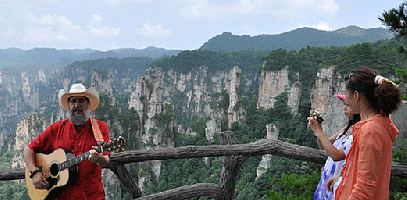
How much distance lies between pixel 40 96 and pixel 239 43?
83.4 meters

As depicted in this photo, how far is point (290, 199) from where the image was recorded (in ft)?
10.2

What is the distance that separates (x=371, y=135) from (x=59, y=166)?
1914 mm

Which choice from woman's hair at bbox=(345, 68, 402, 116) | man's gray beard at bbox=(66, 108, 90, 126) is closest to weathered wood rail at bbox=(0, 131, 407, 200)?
man's gray beard at bbox=(66, 108, 90, 126)

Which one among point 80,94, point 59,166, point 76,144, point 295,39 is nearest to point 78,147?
point 76,144

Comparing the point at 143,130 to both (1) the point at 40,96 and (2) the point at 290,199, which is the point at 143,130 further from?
(1) the point at 40,96

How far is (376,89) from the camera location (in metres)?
1.28

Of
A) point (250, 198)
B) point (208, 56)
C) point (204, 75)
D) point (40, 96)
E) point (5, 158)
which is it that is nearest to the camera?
point (250, 198)

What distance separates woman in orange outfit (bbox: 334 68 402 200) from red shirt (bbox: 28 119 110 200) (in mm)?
1538

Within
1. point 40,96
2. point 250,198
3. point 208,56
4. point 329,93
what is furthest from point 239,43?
point 250,198

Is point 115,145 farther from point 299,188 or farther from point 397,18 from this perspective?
point 397,18

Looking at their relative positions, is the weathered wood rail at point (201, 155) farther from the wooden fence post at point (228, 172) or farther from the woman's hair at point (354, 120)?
the woman's hair at point (354, 120)

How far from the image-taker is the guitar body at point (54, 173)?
196 centimetres

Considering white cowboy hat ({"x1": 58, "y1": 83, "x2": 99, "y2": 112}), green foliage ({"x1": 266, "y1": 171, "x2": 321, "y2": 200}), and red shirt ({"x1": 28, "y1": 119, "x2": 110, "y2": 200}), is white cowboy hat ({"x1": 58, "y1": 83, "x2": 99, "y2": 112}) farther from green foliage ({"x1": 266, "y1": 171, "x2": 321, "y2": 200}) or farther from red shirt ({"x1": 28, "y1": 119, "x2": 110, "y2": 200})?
green foliage ({"x1": 266, "y1": 171, "x2": 321, "y2": 200})

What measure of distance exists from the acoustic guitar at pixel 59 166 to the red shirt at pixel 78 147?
0.04 m
